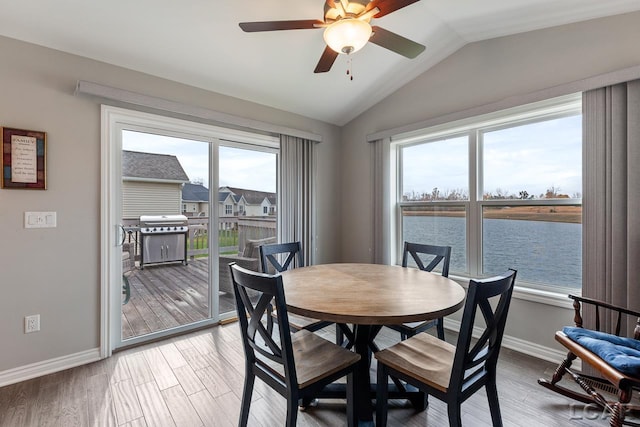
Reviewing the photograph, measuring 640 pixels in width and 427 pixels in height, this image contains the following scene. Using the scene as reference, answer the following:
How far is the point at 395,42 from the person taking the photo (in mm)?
A: 1871

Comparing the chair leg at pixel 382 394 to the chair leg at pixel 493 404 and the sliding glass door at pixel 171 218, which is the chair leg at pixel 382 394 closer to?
the chair leg at pixel 493 404

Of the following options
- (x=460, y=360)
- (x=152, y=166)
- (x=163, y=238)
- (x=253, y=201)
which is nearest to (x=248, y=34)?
(x=152, y=166)

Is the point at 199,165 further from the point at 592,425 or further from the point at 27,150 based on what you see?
the point at 592,425

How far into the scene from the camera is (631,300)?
195 cm

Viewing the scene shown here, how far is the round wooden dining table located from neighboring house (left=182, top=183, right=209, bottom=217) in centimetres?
142

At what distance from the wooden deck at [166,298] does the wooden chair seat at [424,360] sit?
215 centimetres

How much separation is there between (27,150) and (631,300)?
4315mm

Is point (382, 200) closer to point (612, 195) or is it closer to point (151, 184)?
point (612, 195)

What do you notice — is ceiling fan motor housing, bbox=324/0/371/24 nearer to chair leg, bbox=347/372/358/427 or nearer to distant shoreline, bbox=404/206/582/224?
chair leg, bbox=347/372/358/427

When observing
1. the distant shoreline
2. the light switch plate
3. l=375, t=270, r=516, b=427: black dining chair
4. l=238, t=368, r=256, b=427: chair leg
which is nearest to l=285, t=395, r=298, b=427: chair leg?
l=238, t=368, r=256, b=427: chair leg

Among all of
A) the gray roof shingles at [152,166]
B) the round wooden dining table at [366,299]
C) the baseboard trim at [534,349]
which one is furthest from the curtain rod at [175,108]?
the baseboard trim at [534,349]

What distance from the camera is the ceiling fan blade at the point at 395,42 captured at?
5.81 feet

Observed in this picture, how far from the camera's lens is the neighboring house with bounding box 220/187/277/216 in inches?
128

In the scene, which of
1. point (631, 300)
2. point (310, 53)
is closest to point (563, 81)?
point (631, 300)
